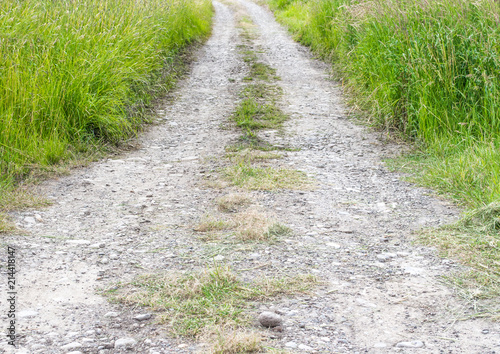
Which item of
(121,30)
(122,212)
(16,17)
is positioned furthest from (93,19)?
(122,212)

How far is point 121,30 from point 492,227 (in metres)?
5.86

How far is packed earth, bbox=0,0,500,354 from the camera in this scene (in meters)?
2.71

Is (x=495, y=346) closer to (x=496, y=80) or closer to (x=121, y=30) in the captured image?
(x=496, y=80)

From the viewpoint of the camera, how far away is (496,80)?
213 inches

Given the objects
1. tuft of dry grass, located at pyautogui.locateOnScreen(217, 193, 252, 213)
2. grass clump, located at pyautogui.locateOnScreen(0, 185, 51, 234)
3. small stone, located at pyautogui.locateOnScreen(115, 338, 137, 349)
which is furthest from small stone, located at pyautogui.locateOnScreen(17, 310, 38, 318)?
tuft of dry grass, located at pyautogui.locateOnScreen(217, 193, 252, 213)

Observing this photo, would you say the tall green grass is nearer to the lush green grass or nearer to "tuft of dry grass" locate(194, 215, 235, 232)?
"tuft of dry grass" locate(194, 215, 235, 232)

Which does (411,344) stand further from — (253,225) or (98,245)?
(98,245)

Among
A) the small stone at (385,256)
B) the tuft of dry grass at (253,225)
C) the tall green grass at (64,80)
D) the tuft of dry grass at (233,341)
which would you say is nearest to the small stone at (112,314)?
the tuft of dry grass at (233,341)

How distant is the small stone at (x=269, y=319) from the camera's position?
278 centimetres

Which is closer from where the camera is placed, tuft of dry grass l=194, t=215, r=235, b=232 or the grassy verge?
the grassy verge

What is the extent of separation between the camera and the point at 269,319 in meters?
2.79

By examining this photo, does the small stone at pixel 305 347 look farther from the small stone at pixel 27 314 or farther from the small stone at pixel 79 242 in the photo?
the small stone at pixel 79 242

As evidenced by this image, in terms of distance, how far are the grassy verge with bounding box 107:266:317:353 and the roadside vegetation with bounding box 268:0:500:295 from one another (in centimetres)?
140

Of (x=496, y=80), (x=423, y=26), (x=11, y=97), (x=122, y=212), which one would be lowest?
(x=122, y=212)
